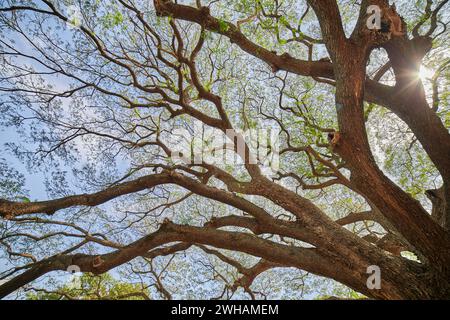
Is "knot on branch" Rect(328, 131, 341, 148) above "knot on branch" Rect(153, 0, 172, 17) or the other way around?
the other way around

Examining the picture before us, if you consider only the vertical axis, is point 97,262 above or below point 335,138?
below

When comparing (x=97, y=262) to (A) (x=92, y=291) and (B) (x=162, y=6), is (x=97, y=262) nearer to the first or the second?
(B) (x=162, y=6)

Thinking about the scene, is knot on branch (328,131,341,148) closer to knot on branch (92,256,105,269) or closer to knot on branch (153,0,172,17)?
knot on branch (92,256,105,269)

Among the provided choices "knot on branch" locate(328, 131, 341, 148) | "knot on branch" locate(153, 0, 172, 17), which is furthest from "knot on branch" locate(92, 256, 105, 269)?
"knot on branch" locate(153, 0, 172, 17)

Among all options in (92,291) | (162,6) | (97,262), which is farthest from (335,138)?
(92,291)

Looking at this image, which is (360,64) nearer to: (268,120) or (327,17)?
(327,17)

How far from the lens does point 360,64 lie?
3.27m

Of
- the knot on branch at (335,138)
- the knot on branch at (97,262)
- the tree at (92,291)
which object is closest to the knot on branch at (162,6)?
the knot on branch at (335,138)

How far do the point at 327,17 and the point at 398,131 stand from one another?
181 inches

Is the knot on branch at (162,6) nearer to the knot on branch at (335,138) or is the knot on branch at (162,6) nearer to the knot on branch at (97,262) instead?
the knot on branch at (335,138)

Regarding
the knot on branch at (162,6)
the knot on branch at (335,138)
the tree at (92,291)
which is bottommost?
the tree at (92,291)

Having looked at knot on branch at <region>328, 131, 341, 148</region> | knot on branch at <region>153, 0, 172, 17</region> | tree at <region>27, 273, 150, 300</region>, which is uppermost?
knot on branch at <region>153, 0, 172, 17</region>

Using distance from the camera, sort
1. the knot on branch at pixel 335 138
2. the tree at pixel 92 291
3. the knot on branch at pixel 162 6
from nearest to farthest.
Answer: the knot on branch at pixel 335 138
the knot on branch at pixel 162 6
the tree at pixel 92 291

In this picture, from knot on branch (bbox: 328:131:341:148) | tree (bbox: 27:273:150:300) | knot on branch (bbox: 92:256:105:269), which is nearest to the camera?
knot on branch (bbox: 328:131:341:148)
